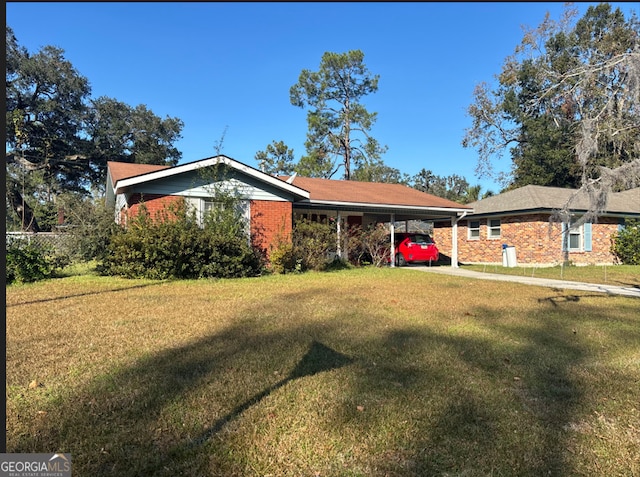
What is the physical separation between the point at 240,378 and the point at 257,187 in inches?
412

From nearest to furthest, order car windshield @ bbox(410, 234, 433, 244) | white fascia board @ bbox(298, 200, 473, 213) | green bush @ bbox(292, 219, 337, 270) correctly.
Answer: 1. green bush @ bbox(292, 219, 337, 270)
2. white fascia board @ bbox(298, 200, 473, 213)
3. car windshield @ bbox(410, 234, 433, 244)

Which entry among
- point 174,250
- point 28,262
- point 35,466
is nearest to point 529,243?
point 174,250

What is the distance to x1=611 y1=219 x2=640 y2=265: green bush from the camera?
61.9ft

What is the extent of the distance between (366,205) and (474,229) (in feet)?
27.4

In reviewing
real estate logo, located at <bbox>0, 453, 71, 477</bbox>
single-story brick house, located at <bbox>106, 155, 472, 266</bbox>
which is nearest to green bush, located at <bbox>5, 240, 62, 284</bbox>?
single-story brick house, located at <bbox>106, 155, 472, 266</bbox>

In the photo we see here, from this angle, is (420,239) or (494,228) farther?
(494,228)

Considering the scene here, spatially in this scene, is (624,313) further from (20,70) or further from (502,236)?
(20,70)

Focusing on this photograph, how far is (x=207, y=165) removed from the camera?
41.0ft

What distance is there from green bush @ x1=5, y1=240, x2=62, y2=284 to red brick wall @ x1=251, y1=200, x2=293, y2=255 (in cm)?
593

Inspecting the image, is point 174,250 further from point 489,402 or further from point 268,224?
point 489,402

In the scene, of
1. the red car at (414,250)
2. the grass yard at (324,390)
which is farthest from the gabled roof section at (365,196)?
the grass yard at (324,390)

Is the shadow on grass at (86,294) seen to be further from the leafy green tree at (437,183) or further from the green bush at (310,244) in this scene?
the leafy green tree at (437,183)

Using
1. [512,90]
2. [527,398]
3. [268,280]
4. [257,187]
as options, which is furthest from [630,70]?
[512,90]

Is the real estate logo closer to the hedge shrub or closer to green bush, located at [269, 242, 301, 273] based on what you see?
the hedge shrub
